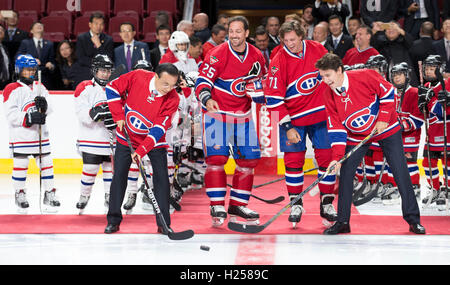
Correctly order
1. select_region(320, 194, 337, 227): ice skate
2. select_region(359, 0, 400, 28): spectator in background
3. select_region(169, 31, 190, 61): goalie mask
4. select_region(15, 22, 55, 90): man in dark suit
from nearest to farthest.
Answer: select_region(320, 194, 337, 227): ice skate → select_region(169, 31, 190, 61): goalie mask → select_region(15, 22, 55, 90): man in dark suit → select_region(359, 0, 400, 28): spectator in background

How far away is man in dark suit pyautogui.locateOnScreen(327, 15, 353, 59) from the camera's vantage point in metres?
6.88

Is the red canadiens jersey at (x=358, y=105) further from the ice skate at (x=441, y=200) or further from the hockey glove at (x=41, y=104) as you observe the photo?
the hockey glove at (x=41, y=104)

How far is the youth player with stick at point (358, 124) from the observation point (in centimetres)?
404

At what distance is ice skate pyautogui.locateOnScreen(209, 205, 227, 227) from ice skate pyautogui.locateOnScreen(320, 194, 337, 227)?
25.3 inches

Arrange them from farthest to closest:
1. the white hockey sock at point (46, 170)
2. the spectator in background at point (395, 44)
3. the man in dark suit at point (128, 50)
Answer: the man in dark suit at point (128, 50) < the spectator in background at point (395, 44) < the white hockey sock at point (46, 170)

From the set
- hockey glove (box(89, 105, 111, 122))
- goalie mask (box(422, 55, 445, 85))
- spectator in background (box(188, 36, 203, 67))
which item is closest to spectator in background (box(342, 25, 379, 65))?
goalie mask (box(422, 55, 445, 85))

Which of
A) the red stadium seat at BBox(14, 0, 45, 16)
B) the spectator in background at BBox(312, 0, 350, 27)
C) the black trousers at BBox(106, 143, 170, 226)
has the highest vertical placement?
the red stadium seat at BBox(14, 0, 45, 16)

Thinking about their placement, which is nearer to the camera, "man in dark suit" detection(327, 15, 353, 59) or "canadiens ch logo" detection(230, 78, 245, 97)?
"canadiens ch logo" detection(230, 78, 245, 97)

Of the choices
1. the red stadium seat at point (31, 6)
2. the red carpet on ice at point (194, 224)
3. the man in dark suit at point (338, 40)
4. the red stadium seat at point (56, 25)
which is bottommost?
the red carpet on ice at point (194, 224)

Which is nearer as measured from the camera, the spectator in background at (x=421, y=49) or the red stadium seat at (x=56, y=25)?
the spectator in background at (x=421, y=49)

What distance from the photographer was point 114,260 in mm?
3535

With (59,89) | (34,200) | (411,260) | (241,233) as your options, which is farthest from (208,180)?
(59,89)

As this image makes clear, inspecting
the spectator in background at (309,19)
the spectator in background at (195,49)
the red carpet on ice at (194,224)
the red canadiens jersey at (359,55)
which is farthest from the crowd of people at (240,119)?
the spectator in background at (309,19)

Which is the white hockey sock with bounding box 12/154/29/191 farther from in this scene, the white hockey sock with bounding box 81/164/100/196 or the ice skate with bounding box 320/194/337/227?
the ice skate with bounding box 320/194/337/227
